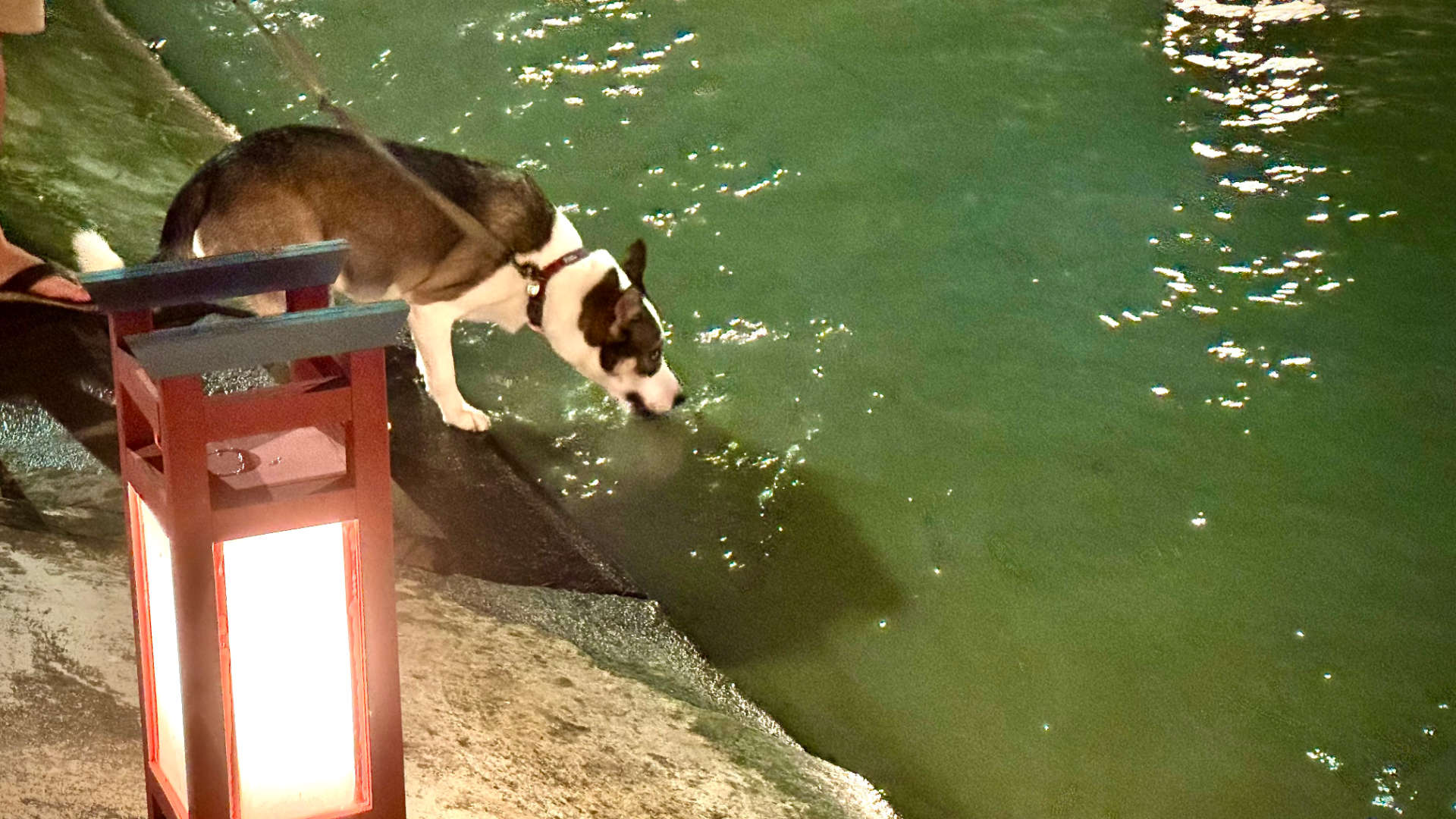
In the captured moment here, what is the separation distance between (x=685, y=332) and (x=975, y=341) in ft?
3.33

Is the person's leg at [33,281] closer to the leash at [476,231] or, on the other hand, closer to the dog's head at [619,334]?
the leash at [476,231]

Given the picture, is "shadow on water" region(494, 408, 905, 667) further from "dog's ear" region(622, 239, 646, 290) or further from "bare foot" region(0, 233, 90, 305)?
"bare foot" region(0, 233, 90, 305)

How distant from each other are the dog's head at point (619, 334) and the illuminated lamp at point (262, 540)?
213 cm

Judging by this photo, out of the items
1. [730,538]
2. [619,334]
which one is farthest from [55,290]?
[730,538]

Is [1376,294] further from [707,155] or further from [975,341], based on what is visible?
[707,155]

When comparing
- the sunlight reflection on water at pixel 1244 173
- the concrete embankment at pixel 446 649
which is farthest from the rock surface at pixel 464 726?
the sunlight reflection on water at pixel 1244 173

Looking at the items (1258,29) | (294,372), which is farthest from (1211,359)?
(294,372)

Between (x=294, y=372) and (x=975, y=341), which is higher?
(x=294, y=372)

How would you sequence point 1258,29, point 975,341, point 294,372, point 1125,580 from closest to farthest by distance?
point 294,372 < point 1125,580 < point 975,341 < point 1258,29

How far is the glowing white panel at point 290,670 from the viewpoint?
1.77 metres

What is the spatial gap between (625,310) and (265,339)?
7.90 feet

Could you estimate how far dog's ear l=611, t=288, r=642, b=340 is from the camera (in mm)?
4016

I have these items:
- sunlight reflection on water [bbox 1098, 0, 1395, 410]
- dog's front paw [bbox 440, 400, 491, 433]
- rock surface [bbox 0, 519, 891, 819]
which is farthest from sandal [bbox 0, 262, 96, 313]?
sunlight reflection on water [bbox 1098, 0, 1395, 410]

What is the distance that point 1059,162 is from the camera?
563 cm
